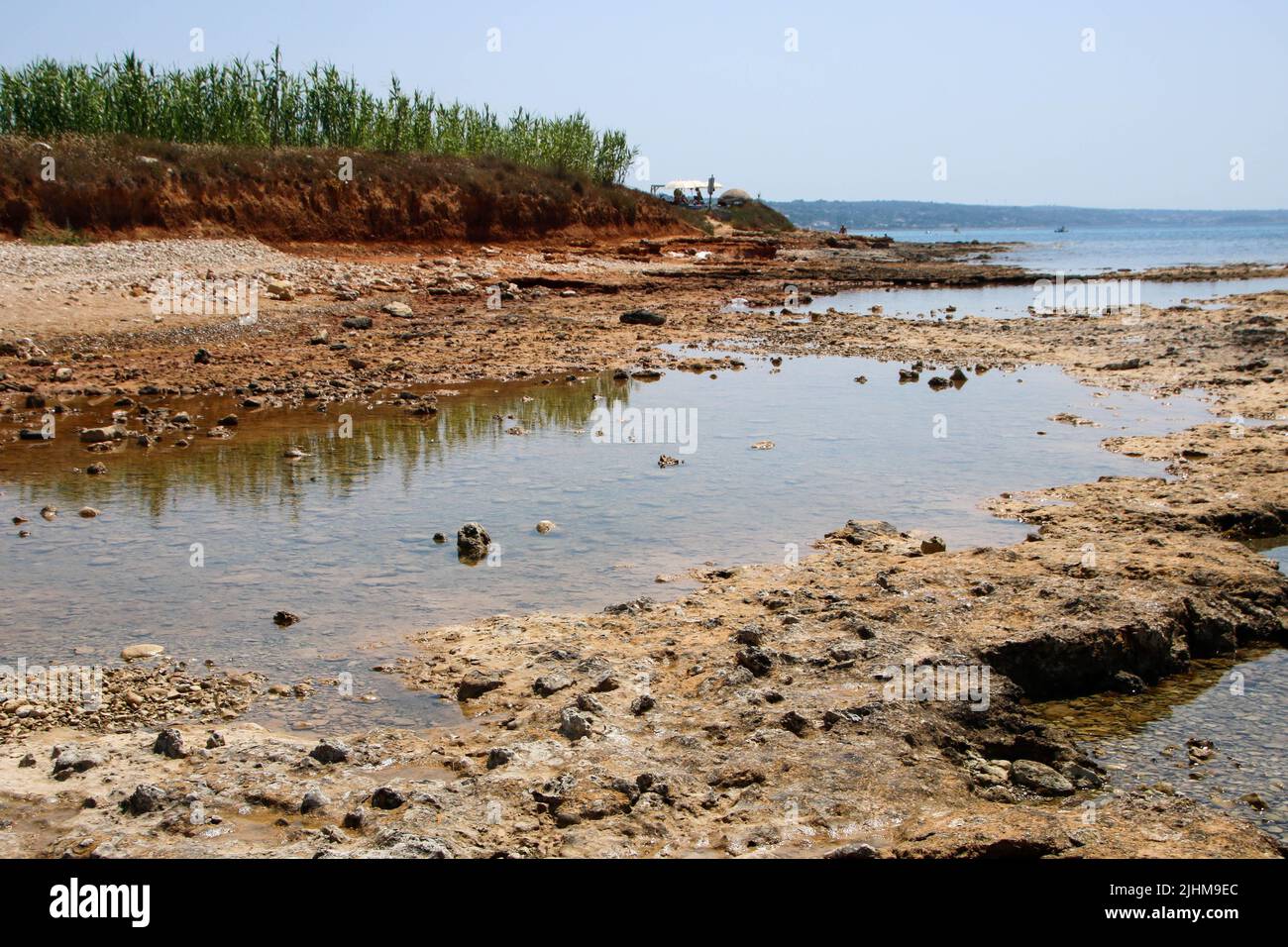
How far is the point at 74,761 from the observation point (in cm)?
463

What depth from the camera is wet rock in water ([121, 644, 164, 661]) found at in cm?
607

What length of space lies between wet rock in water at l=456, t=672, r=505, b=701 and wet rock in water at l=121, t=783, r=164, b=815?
63.6 inches

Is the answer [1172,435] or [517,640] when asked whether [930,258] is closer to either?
[1172,435]

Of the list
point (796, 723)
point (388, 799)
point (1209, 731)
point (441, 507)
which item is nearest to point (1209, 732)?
point (1209, 731)

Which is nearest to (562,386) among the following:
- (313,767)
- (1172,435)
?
(1172,435)

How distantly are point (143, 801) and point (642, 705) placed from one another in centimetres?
220

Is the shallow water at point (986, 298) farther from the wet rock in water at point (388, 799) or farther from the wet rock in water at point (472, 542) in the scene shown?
the wet rock in water at point (388, 799)

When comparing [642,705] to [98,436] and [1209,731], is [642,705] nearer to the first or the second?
[1209,731]

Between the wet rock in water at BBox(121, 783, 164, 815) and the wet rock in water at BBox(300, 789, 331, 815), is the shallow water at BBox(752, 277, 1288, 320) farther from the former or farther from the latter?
the wet rock in water at BBox(121, 783, 164, 815)

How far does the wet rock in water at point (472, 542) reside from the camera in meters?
7.91

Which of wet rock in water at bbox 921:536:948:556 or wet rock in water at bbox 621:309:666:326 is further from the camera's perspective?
wet rock in water at bbox 621:309:666:326

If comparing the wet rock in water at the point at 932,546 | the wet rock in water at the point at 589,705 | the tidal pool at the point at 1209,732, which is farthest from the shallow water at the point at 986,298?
the wet rock in water at the point at 589,705

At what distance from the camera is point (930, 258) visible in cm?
4928

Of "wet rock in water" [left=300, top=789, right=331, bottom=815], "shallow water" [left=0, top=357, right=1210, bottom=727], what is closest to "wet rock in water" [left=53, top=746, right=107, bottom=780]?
"shallow water" [left=0, top=357, right=1210, bottom=727]
